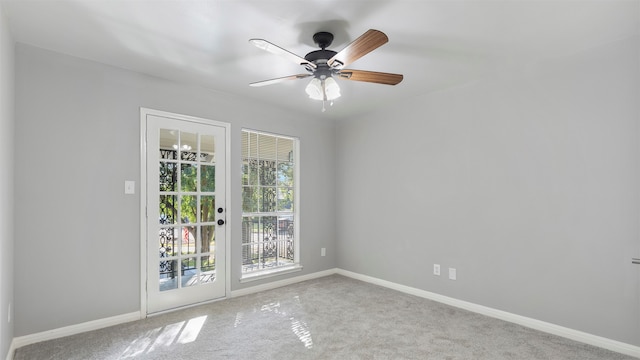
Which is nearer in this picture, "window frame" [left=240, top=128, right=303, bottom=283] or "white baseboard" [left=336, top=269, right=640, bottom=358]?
"white baseboard" [left=336, top=269, right=640, bottom=358]

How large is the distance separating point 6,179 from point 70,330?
4.52ft

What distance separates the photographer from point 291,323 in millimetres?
3041

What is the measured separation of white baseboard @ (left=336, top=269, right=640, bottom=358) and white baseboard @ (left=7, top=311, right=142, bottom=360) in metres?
2.91

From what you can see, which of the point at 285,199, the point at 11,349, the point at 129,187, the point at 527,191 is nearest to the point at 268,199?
the point at 285,199

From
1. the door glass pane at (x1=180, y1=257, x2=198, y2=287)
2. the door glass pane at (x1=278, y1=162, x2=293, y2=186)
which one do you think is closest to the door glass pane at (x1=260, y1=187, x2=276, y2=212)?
the door glass pane at (x1=278, y1=162, x2=293, y2=186)

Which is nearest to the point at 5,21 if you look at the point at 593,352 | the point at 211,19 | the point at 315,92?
the point at 211,19

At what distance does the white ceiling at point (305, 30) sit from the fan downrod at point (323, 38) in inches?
1.6

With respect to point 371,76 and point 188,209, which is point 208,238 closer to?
point 188,209

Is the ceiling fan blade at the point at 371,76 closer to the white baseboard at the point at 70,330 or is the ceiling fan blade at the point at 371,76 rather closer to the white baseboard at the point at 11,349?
the white baseboard at the point at 70,330

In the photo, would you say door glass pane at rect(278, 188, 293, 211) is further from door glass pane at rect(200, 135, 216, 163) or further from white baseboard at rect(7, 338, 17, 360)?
white baseboard at rect(7, 338, 17, 360)

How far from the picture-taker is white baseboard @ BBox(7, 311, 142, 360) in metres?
2.56

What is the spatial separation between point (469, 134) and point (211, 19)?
8.97 feet

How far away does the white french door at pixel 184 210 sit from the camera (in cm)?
328

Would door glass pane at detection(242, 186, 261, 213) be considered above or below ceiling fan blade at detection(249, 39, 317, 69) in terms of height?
below
